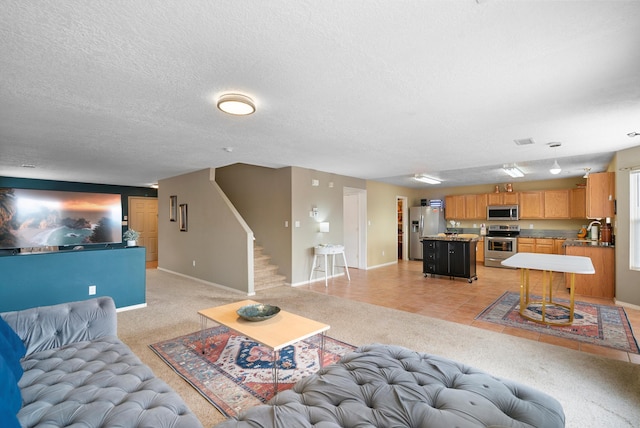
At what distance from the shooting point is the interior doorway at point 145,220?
29.2 feet

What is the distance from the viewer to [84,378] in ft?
5.58

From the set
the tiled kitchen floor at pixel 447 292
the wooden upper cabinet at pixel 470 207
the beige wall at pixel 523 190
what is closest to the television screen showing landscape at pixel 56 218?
the tiled kitchen floor at pixel 447 292

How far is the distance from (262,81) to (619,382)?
12.0ft

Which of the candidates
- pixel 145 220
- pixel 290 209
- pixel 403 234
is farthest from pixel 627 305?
pixel 145 220

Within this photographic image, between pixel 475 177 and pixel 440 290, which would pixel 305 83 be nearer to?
pixel 440 290

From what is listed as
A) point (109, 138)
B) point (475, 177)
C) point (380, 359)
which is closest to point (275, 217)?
point (109, 138)

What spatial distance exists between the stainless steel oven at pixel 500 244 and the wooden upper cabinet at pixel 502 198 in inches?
27.1

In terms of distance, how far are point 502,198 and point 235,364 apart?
27.4 feet

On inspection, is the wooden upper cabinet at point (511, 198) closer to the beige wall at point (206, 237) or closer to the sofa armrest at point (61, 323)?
the beige wall at point (206, 237)

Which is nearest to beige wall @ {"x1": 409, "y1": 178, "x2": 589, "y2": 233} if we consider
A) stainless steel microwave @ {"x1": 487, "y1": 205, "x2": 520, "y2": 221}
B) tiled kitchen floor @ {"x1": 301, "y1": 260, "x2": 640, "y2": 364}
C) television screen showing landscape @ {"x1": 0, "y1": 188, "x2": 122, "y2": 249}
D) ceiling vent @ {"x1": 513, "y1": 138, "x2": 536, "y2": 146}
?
stainless steel microwave @ {"x1": 487, "y1": 205, "x2": 520, "y2": 221}

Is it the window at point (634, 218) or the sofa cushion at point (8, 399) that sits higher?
the window at point (634, 218)

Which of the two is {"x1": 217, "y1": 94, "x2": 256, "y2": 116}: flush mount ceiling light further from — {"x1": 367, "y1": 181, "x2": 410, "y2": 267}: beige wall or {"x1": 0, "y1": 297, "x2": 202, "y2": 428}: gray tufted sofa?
{"x1": 367, "y1": 181, "x2": 410, "y2": 267}: beige wall

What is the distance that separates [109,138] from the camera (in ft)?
12.4

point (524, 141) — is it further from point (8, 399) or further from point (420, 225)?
point (420, 225)
